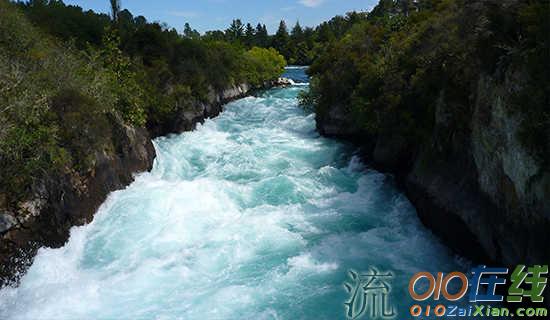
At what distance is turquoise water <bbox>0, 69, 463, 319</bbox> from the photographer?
27.3 feet

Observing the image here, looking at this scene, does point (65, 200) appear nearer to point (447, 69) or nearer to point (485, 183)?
point (485, 183)

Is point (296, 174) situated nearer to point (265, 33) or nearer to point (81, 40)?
point (81, 40)

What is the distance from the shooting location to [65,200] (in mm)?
10750

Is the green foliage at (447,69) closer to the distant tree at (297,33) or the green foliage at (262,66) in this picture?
the green foliage at (262,66)

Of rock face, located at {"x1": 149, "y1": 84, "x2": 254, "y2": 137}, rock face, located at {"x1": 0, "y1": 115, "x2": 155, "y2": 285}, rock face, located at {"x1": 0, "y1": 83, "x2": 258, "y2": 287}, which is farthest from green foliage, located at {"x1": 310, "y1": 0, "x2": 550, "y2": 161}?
rock face, located at {"x1": 0, "y1": 115, "x2": 155, "y2": 285}

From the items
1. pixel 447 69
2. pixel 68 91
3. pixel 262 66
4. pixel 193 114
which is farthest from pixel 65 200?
pixel 262 66

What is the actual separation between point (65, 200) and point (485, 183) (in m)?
10.3

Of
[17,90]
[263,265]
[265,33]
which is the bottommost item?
[263,265]

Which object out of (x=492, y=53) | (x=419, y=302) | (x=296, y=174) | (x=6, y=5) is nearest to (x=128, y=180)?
(x=296, y=174)

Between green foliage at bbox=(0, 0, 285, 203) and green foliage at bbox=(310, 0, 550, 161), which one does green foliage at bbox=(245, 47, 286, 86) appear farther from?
green foliage at bbox=(310, 0, 550, 161)

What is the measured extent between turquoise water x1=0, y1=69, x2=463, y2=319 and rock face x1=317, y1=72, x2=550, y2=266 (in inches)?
31.0

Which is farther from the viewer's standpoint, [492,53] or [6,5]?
[6,5]

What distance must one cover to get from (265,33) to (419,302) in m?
108

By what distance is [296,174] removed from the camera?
16.5 m
